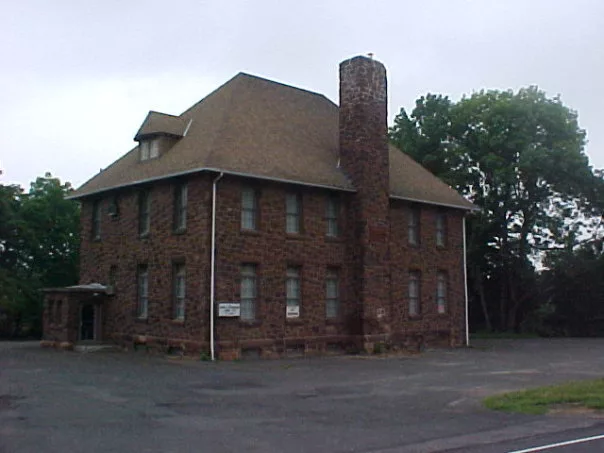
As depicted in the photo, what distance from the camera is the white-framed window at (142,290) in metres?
27.1

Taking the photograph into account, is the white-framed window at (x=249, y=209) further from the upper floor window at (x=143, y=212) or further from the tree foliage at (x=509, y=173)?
the tree foliage at (x=509, y=173)

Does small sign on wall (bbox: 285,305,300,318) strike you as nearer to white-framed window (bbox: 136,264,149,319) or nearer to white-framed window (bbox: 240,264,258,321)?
white-framed window (bbox: 240,264,258,321)

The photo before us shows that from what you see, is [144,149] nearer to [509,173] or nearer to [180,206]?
[180,206]

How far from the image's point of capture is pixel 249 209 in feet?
83.6

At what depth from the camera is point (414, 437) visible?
1109 cm

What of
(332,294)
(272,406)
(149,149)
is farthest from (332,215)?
(272,406)

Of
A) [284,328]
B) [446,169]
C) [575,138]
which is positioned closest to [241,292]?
[284,328]

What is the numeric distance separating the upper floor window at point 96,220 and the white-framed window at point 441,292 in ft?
45.9

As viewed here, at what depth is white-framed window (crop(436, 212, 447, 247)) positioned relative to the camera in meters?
32.6

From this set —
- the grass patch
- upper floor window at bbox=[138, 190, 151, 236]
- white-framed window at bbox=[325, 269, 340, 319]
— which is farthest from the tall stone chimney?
the grass patch

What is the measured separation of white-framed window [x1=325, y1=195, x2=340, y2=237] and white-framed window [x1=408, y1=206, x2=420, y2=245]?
4281 mm

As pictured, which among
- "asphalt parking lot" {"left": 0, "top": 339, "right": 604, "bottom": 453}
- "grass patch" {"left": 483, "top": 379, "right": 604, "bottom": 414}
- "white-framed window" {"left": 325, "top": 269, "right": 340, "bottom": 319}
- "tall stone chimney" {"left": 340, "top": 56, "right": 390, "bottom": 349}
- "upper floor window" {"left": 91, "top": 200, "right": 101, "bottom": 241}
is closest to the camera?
"asphalt parking lot" {"left": 0, "top": 339, "right": 604, "bottom": 453}

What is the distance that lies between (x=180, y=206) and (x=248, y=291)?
366cm

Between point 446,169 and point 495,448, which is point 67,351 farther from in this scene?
point 446,169
